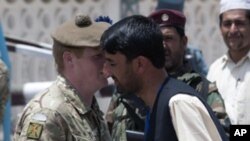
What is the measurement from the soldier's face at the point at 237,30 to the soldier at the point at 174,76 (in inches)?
16.5

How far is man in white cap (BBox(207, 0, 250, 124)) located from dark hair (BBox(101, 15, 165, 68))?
1.85 meters

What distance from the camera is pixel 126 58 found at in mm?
3275

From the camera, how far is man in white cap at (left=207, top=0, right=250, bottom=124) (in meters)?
5.13

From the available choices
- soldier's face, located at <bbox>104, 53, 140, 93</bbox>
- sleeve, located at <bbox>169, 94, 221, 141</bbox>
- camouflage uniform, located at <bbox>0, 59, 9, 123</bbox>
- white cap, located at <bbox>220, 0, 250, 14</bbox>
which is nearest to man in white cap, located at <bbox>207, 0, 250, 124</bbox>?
white cap, located at <bbox>220, 0, 250, 14</bbox>

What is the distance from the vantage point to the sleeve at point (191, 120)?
10.1 ft

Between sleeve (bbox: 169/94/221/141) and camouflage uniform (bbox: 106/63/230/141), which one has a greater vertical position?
sleeve (bbox: 169/94/221/141)

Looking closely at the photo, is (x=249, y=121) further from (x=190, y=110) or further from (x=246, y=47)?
(x=190, y=110)

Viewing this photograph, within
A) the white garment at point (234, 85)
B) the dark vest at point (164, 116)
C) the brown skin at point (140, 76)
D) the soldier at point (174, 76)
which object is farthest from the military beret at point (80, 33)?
the white garment at point (234, 85)

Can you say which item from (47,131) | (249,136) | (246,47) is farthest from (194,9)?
(47,131)

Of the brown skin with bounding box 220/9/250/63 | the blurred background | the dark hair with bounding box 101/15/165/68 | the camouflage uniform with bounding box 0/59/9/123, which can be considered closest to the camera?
the dark hair with bounding box 101/15/165/68

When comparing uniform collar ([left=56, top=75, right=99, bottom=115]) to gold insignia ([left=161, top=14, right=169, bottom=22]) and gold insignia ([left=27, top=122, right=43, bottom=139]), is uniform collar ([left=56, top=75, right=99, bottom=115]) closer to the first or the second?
gold insignia ([left=27, top=122, right=43, bottom=139])

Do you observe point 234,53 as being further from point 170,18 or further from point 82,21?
point 82,21

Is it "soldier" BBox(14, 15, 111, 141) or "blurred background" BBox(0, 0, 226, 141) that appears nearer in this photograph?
"soldier" BBox(14, 15, 111, 141)

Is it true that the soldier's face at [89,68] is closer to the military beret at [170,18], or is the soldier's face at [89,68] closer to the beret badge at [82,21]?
the beret badge at [82,21]
